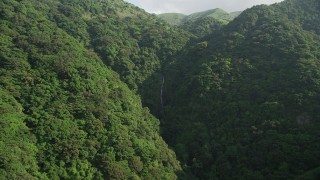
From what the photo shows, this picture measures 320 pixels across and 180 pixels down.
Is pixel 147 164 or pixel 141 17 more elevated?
pixel 141 17

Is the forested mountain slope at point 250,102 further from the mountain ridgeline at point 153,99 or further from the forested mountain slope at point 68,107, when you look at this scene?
the forested mountain slope at point 68,107

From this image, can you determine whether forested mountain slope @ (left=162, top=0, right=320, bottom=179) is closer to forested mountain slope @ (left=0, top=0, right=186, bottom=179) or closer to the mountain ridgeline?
the mountain ridgeline

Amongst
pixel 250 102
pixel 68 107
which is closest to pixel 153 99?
pixel 250 102

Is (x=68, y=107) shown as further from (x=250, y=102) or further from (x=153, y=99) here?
(x=250, y=102)

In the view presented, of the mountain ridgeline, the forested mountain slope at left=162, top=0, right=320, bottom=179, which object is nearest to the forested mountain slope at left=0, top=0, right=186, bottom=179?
the mountain ridgeline

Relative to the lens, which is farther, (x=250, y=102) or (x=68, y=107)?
(x=250, y=102)

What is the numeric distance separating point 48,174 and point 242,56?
47.2 meters

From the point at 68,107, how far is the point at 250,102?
2958cm

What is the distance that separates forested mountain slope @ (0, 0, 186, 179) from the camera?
47844mm

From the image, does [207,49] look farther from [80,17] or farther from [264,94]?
[80,17]

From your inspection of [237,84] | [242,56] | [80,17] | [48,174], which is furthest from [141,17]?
[48,174]

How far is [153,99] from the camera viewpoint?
7569 centimetres

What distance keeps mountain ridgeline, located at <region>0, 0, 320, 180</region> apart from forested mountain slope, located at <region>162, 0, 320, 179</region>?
19 cm

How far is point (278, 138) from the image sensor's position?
57.1 meters
